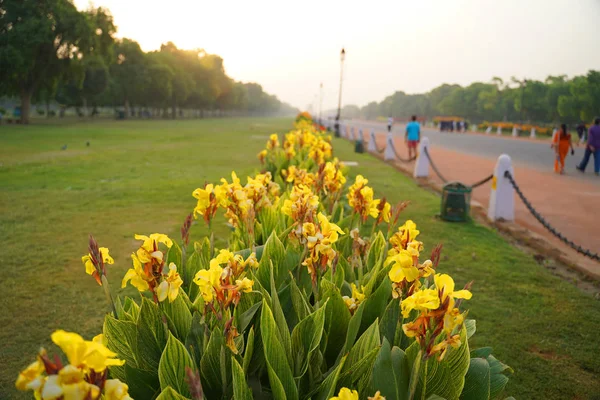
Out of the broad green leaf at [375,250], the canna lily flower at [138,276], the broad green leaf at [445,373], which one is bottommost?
the broad green leaf at [445,373]

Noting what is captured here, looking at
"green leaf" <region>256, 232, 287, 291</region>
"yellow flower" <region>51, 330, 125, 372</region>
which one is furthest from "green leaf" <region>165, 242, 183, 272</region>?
"yellow flower" <region>51, 330, 125, 372</region>

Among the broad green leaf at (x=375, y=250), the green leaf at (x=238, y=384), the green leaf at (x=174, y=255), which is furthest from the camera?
the broad green leaf at (x=375, y=250)

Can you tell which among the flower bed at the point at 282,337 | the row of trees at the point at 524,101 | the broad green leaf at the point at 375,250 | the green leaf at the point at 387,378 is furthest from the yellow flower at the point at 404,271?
the row of trees at the point at 524,101

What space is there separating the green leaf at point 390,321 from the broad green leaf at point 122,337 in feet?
2.93

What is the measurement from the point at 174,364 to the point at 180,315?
36 cm

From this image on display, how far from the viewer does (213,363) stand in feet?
4.70

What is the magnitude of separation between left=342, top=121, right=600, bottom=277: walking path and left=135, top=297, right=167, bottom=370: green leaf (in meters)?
4.28

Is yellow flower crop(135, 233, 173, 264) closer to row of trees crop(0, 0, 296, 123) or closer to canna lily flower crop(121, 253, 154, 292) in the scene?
canna lily flower crop(121, 253, 154, 292)

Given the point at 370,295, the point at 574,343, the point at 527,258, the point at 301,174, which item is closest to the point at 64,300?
the point at 301,174

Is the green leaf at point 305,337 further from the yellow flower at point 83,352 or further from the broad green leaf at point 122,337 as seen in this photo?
the yellow flower at point 83,352

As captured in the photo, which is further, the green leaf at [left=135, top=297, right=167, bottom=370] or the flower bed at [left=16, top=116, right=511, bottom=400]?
the green leaf at [left=135, top=297, right=167, bottom=370]

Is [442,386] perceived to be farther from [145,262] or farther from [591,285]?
[591,285]

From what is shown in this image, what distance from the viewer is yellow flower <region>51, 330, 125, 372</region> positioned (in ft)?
2.70

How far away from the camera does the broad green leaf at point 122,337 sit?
5.24 ft
